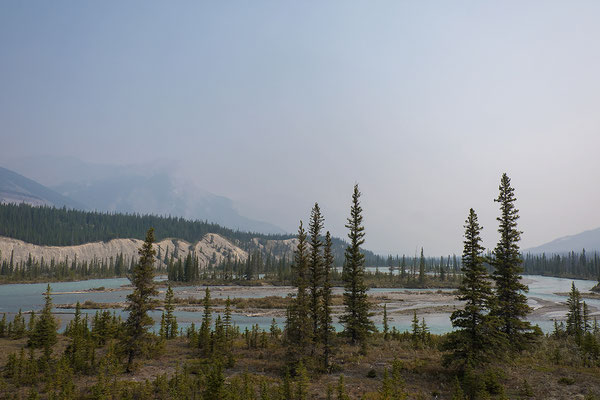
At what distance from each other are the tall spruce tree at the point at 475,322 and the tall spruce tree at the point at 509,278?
27.5ft

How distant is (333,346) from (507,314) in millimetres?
15757

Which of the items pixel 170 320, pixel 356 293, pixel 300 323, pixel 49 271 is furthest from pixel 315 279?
pixel 49 271

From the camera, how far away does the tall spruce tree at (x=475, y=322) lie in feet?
67.6

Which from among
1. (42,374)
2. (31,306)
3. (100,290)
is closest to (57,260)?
(100,290)

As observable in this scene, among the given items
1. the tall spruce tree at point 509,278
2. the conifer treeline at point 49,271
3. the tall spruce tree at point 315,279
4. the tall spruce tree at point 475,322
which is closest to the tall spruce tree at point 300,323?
the tall spruce tree at point 315,279

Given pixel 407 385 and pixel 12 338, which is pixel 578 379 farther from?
pixel 12 338

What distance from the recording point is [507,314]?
98.1 feet

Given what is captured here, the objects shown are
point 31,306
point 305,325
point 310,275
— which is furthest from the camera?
point 31,306

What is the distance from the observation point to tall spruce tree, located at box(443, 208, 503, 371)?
20.6m

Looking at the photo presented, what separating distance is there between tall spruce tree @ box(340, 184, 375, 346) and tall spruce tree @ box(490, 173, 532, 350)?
37.3 feet

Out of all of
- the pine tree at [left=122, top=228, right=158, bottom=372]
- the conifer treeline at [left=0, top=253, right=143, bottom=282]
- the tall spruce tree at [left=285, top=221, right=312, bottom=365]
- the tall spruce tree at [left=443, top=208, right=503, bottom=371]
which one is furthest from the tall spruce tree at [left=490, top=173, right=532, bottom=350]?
the conifer treeline at [left=0, top=253, right=143, bottom=282]

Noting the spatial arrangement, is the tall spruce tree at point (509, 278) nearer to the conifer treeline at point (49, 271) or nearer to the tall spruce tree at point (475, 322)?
the tall spruce tree at point (475, 322)

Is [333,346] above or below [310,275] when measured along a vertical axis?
below

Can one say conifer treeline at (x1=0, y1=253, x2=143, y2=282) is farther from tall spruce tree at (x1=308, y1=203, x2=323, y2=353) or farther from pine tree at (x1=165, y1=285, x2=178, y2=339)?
tall spruce tree at (x1=308, y1=203, x2=323, y2=353)
